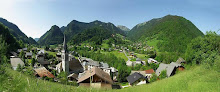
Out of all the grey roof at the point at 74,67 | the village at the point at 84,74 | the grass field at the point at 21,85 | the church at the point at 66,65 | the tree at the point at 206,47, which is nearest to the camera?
the grass field at the point at 21,85

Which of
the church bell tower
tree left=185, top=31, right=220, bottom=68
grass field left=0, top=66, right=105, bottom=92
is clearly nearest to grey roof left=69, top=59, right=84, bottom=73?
the church bell tower

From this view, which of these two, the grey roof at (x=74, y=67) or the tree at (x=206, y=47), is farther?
the grey roof at (x=74, y=67)

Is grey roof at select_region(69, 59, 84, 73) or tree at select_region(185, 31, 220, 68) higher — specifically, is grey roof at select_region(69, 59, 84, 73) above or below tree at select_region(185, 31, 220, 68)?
below

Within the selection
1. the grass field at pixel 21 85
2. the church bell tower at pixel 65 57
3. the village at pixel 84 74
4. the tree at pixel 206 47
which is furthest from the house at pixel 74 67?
the grass field at pixel 21 85

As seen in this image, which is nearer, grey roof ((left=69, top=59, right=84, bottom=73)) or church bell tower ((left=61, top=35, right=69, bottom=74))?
church bell tower ((left=61, top=35, right=69, bottom=74))

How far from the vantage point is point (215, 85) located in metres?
5.96

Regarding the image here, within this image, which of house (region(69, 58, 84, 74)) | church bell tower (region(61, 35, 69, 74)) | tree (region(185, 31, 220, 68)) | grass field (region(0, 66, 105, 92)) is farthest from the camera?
house (region(69, 58, 84, 74))

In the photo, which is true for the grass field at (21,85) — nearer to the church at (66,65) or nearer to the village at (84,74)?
the village at (84,74)

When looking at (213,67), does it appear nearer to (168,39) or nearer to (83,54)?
(83,54)

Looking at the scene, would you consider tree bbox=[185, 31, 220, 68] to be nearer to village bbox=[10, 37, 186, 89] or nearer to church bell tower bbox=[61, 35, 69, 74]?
village bbox=[10, 37, 186, 89]

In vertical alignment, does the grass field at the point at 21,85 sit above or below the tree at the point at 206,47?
below

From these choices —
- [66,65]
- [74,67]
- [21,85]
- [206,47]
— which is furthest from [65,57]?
[21,85]

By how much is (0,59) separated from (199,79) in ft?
45.9

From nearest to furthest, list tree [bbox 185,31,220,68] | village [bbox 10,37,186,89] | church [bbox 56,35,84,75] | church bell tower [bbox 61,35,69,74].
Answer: village [bbox 10,37,186,89], tree [bbox 185,31,220,68], church bell tower [bbox 61,35,69,74], church [bbox 56,35,84,75]
